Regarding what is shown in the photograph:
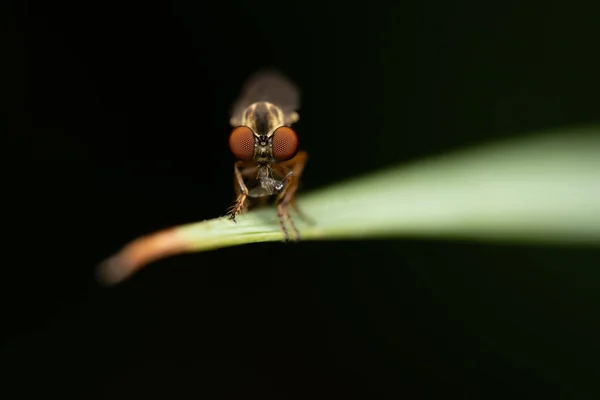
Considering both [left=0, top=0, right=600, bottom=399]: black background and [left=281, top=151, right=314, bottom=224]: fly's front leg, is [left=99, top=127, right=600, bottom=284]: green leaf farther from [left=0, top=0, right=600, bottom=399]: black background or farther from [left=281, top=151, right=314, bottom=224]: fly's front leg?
[left=0, top=0, right=600, bottom=399]: black background

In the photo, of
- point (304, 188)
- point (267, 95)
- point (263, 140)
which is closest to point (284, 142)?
point (263, 140)

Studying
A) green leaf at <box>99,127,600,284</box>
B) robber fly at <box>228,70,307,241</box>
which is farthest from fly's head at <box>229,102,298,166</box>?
green leaf at <box>99,127,600,284</box>

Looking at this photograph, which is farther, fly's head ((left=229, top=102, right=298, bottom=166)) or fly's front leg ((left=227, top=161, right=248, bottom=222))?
fly's head ((left=229, top=102, right=298, bottom=166))

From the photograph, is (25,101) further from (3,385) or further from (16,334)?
(3,385)

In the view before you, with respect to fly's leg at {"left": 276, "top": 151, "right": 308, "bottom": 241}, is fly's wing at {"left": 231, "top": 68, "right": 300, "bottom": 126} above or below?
above

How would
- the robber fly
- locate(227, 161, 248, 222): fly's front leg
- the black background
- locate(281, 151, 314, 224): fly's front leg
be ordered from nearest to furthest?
locate(227, 161, 248, 222): fly's front leg, locate(281, 151, 314, 224): fly's front leg, the robber fly, the black background

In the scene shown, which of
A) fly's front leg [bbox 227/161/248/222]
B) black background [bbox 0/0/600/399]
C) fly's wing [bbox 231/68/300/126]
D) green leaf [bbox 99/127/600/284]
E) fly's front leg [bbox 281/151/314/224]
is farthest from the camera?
black background [bbox 0/0/600/399]

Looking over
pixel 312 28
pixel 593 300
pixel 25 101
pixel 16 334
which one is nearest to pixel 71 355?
pixel 16 334
